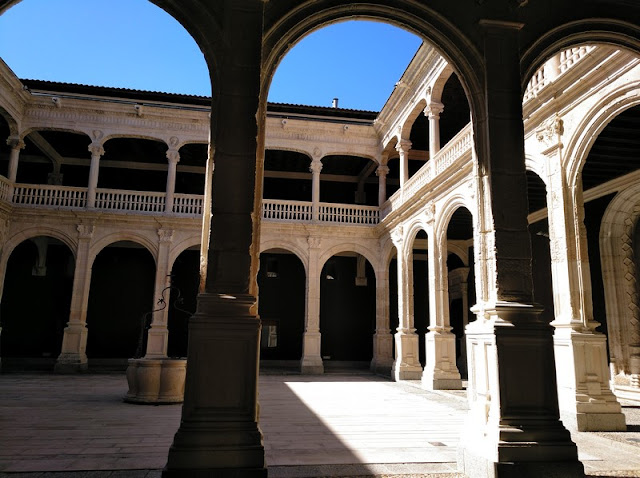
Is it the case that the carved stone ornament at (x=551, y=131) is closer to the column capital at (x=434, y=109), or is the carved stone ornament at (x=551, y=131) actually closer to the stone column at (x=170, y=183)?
the column capital at (x=434, y=109)

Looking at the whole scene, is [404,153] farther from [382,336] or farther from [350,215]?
[382,336]

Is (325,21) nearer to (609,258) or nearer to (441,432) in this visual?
(441,432)

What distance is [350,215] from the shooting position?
1753 centimetres

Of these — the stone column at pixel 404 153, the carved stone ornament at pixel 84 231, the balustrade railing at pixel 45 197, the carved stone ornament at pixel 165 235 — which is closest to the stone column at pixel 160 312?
the carved stone ornament at pixel 165 235

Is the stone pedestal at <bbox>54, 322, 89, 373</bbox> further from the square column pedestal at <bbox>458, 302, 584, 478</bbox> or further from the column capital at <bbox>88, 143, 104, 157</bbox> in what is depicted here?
the square column pedestal at <bbox>458, 302, 584, 478</bbox>

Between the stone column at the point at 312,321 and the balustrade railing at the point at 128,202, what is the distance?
17.6ft

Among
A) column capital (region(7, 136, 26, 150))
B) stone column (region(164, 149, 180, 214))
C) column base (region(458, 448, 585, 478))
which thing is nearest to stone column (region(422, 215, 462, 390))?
column base (region(458, 448, 585, 478))

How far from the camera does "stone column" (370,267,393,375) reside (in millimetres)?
16109

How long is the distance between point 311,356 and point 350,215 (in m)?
5.10

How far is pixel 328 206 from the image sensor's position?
17.5 meters

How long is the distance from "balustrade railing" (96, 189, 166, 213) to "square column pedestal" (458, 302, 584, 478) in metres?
14.2

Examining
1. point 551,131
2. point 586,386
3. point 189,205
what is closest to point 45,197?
point 189,205

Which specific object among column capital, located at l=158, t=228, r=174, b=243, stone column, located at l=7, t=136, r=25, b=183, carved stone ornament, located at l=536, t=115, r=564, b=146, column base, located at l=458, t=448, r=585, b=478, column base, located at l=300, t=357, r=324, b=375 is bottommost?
column base, located at l=300, t=357, r=324, b=375

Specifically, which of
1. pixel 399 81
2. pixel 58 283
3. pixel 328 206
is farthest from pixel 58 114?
pixel 399 81
